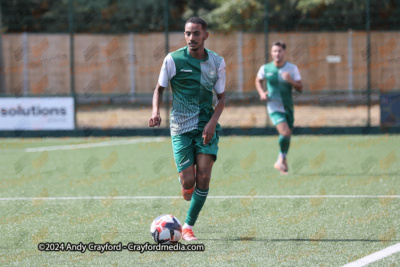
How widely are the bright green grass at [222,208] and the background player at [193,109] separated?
1.62 ft

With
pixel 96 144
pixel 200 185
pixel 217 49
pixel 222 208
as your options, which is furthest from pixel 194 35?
pixel 217 49

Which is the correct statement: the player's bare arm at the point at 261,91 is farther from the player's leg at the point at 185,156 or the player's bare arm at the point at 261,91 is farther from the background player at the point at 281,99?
the player's leg at the point at 185,156

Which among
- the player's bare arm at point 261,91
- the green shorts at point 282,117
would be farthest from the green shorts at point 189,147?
the green shorts at point 282,117

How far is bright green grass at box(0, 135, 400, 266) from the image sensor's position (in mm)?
5340

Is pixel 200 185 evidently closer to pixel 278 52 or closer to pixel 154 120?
pixel 154 120

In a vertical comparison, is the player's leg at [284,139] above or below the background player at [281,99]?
below

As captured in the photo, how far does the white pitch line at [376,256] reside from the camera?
16.2 feet

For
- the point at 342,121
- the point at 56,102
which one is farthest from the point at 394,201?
the point at 342,121

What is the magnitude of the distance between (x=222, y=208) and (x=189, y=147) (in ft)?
5.90

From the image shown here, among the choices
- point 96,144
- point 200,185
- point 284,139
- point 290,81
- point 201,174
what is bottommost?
point 96,144

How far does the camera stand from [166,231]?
5621 millimetres

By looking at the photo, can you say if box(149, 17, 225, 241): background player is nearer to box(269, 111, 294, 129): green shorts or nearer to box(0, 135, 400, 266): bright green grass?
box(0, 135, 400, 266): bright green grass

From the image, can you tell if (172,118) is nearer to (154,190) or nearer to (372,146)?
(154,190)

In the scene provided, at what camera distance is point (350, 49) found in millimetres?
25078
